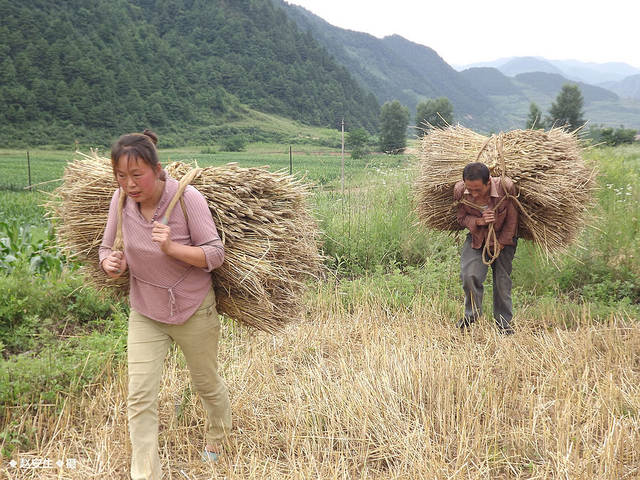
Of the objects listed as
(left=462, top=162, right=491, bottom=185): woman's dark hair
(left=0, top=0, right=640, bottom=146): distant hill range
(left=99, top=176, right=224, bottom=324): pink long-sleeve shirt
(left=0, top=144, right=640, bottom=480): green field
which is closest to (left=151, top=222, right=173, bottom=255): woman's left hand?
(left=99, top=176, right=224, bottom=324): pink long-sleeve shirt

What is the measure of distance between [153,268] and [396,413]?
1.52 meters

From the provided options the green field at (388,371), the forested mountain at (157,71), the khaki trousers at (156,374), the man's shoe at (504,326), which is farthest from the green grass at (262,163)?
the khaki trousers at (156,374)

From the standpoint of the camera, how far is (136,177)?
195 cm

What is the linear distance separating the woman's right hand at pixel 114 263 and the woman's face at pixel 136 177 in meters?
0.27

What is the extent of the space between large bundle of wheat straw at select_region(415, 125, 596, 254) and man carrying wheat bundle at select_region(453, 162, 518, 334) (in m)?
0.15

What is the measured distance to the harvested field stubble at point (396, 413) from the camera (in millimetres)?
2361

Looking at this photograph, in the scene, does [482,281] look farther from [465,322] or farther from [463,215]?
[463,215]

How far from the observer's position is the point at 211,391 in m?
2.39

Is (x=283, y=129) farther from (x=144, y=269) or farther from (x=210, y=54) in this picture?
(x=144, y=269)

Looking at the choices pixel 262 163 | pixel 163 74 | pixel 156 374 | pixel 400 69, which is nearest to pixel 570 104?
pixel 163 74

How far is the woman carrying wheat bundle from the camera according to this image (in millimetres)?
2000

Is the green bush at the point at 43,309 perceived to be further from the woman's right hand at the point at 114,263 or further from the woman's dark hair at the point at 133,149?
the woman's dark hair at the point at 133,149

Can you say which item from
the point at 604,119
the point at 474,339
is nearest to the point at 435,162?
the point at 474,339

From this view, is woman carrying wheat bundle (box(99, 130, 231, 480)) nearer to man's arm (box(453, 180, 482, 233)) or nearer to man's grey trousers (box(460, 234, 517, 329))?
man's arm (box(453, 180, 482, 233))
